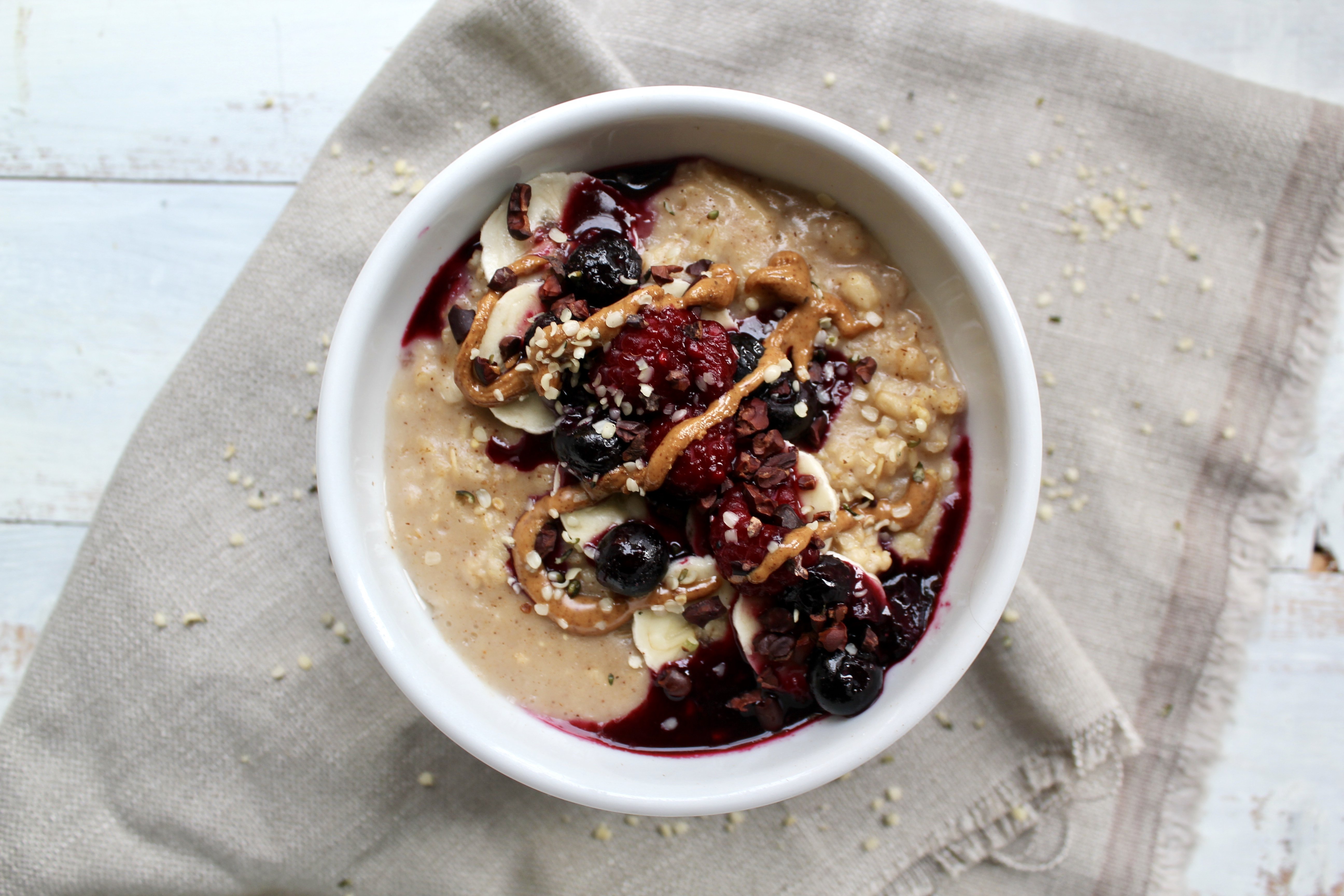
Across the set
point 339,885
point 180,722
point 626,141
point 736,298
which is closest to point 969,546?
point 736,298

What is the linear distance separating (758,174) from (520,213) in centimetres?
51

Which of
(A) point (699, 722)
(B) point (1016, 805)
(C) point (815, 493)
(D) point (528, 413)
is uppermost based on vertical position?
(C) point (815, 493)

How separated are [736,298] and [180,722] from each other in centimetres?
176

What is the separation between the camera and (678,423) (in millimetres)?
1705

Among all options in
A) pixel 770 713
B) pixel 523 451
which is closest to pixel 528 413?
pixel 523 451

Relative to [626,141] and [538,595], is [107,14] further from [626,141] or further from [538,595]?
[538,595]

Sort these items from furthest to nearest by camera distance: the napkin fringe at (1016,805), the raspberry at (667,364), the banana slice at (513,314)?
the napkin fringe at (1016,805) → the banana slice at (513,314) → the raspberry at (667,364)

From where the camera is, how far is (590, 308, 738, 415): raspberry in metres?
1.66

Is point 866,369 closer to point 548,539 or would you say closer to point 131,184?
point 548,539

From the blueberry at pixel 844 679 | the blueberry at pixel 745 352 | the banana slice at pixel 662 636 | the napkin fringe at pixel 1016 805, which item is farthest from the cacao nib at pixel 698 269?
the napkin fringe at pixel 1016 805

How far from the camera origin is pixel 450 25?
2234mm

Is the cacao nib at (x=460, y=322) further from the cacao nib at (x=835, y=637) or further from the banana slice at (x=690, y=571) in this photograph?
the cacao nib at (x=835, y=637)

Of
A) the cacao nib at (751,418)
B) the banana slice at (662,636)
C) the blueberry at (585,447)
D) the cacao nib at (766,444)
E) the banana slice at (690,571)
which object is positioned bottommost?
the banana slice at (662,636)

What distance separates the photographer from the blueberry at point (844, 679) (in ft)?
5.82
